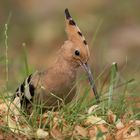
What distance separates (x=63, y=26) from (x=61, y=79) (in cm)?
663

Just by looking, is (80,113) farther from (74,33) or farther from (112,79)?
(74,33)

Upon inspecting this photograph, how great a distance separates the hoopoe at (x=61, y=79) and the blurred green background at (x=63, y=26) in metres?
4.83

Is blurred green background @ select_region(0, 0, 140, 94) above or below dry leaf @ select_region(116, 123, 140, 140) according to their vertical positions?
below

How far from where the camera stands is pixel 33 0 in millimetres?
13414

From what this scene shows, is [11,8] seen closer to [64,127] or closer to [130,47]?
[130,47]

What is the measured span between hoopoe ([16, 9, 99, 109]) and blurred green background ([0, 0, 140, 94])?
4.83m

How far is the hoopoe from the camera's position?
529 cm

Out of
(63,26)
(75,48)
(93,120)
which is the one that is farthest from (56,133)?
(63,26)

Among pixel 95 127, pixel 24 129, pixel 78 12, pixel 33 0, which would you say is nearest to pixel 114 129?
pixel 95 127

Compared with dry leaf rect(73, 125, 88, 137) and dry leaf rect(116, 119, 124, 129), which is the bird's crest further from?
dry leaf rect(73, 125, 88, 137)

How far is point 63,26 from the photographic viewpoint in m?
12.0

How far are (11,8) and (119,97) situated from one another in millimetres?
7504

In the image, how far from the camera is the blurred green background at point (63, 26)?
1117 centimetres

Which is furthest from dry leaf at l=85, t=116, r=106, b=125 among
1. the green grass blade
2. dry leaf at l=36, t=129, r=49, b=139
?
dry leaf at l=36, t=129, r=49, b=139
